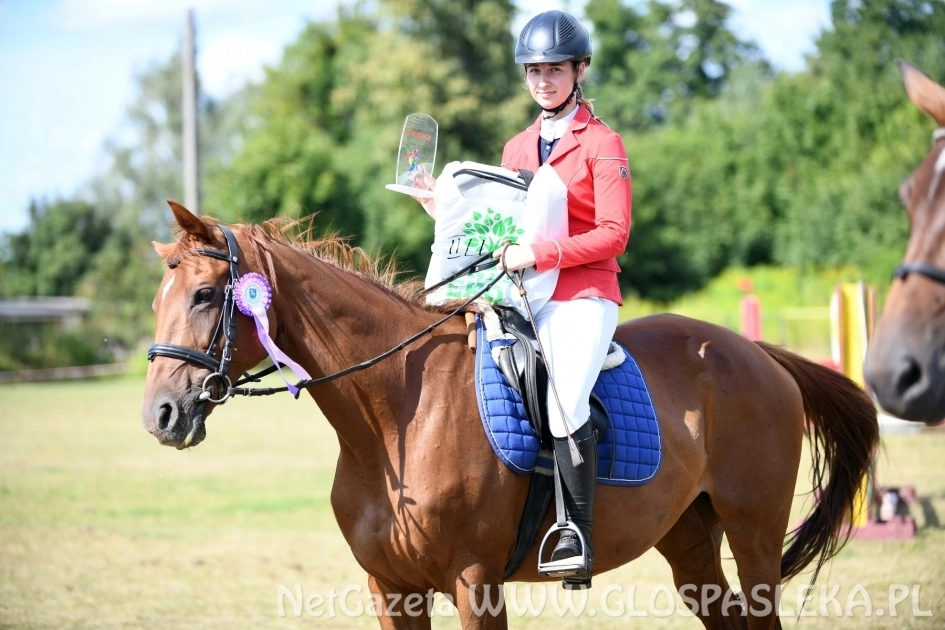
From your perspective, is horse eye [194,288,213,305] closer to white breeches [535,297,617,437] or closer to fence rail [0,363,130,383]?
white breeches [535,297,617,437]

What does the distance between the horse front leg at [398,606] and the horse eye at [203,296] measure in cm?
140

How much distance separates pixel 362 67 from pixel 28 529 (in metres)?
33.6

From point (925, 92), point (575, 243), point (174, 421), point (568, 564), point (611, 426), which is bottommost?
point (568, 564)

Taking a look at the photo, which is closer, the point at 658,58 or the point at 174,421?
the point at 174,421

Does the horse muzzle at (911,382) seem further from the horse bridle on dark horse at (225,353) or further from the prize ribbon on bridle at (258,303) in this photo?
the prize ribbon on bridle at (258,303)

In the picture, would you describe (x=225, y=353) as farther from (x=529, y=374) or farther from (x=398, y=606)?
(x=398, y=606)

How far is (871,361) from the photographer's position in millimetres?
2521

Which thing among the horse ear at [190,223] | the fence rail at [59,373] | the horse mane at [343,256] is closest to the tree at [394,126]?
the fence rail at [59,373]

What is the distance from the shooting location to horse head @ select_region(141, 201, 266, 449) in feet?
10.6

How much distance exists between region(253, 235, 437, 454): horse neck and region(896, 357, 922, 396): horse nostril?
1914 millimetres

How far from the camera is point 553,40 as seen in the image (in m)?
3.80

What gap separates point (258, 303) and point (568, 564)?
1.64 m

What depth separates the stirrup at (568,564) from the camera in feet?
11.9

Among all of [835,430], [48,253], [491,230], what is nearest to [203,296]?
[491,230]
